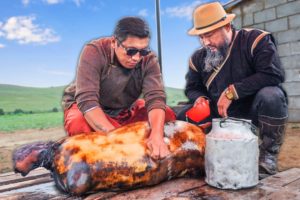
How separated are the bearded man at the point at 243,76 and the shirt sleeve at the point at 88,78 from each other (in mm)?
1037

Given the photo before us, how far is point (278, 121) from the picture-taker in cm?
304

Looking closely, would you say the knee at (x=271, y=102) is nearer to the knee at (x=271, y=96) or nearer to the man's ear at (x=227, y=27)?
the knee at (x=271, y=96)

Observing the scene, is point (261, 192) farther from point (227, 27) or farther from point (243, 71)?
point (227, 27)

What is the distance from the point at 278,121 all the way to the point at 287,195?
1.03m

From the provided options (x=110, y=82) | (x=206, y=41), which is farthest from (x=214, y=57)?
(x=110, y=82)

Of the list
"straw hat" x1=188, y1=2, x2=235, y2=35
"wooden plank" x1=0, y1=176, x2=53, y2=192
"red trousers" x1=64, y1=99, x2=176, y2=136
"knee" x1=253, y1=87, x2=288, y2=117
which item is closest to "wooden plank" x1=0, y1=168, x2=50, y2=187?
"wooden plank" x1=0, y1=176, x2=53, y2=192

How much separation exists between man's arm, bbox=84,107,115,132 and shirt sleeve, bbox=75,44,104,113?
0.04 metres

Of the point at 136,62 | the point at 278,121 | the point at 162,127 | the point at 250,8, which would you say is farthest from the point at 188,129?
the point at 250,8

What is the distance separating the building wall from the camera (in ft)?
27.2

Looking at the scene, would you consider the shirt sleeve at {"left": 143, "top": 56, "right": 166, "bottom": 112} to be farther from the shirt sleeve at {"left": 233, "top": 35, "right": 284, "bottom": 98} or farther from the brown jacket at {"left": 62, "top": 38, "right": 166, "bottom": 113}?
the shirt sleeve at {"left": 233, "top": 35, "right": 284, "bottom": 98}

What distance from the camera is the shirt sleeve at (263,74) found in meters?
3.17

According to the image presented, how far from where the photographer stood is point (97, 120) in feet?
8.71

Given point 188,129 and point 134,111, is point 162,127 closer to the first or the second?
point 188,129

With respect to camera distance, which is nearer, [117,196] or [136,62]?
[117,196]
